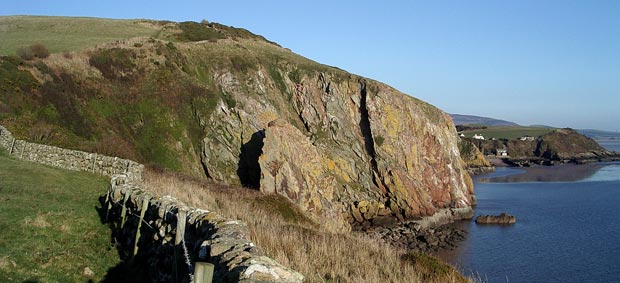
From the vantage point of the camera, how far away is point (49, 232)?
1424 centimetres

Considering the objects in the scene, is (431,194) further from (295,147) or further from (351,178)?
(295,147)

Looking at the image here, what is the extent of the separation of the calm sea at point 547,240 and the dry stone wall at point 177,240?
508 inches

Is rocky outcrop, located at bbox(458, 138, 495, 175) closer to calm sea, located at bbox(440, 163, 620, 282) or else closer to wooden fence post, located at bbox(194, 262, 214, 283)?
calm sea, located at bbox(440, 163, 620, 282)

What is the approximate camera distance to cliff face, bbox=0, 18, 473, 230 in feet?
151

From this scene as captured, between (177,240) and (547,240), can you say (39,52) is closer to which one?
(177,240)

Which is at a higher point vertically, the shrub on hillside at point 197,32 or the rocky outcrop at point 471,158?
the shrub on hillside at point 197,32

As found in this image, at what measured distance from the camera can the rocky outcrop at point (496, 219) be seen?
2464 inches

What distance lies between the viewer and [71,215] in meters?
16.5

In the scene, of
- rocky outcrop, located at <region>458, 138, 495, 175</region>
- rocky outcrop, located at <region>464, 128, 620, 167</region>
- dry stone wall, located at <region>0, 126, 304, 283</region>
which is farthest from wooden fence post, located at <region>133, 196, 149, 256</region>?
rocky outcrop, located at <region>464, 128, 620, 167</region>

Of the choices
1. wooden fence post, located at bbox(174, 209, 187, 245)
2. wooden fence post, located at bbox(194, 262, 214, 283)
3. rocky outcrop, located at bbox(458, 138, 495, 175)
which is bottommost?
rocky outcrop, located at bbox(458, 138, 495, 175)

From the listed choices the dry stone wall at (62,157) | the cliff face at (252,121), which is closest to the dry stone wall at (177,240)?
the dry stone wall at (62,157)

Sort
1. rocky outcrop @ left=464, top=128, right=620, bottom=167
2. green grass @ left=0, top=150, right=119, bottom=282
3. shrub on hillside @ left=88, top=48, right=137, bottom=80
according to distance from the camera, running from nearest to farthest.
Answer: green grass @ left=0, top=150, right=119, bottom=282 < shrub on hillside @ left=88, top=48, right=137, bottom=80 < rocky outcrop @ left=464, top=128, right=620, bottom=167

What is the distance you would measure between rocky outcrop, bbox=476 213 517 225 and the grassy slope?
55.1 meters

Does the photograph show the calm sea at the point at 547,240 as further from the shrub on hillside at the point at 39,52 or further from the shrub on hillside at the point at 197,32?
the shrub on hillside at the point at 197,32
